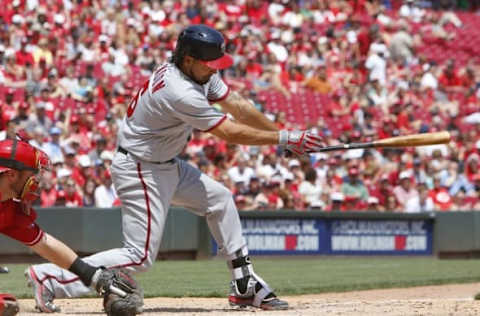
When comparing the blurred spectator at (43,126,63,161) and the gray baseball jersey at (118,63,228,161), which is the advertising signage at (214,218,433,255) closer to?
the blurred spectator at (43,126,63,161)

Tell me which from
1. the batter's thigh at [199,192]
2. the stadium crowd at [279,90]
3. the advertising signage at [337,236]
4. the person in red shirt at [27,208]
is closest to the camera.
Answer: the person in red shirt at [27,208]

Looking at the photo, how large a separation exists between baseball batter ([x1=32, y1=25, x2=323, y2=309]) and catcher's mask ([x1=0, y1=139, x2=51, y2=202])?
79 centimetres

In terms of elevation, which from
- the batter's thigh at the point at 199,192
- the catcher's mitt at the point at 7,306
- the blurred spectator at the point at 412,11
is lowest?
the catcher's mitt at the point at 7,306

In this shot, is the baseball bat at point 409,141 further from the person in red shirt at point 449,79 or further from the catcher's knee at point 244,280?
the person in red shirt at point 449,79

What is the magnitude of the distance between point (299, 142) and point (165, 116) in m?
0.92

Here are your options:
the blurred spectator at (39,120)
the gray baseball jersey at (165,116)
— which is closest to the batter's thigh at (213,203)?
the gray baseball jersey at (165,116)

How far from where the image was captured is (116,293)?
19.5 feet

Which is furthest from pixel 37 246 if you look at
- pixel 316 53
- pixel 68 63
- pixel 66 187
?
pixel 316 53

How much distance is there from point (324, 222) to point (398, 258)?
148cm

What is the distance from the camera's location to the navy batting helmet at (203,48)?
22.3 ft

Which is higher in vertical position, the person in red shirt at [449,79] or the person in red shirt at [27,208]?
the person in red shirt at [449,79]

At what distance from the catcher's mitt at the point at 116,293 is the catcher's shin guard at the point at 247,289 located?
44.0 inches

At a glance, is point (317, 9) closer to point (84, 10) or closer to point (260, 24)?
point (260, 24)

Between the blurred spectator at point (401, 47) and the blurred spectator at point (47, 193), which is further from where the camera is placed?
the blurred spectator at point (401, 47)
